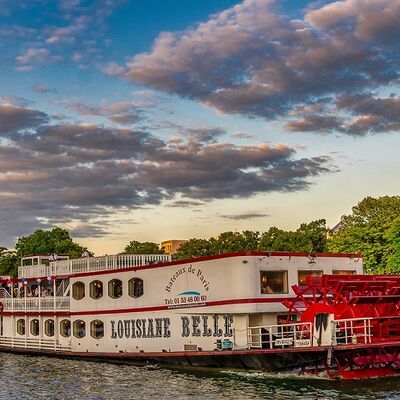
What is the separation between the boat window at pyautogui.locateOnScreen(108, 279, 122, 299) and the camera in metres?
30.5

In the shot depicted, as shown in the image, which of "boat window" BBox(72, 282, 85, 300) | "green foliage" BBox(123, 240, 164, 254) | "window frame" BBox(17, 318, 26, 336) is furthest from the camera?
"green foliage" BBox(123, 240, 164, 254)

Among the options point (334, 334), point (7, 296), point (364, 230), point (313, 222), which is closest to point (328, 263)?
point (334, 334)

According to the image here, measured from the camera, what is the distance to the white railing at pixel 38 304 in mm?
33281

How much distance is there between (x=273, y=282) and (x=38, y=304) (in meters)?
13.8

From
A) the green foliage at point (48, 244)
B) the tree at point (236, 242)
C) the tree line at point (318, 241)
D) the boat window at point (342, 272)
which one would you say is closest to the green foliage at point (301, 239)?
the tree line at point (318, 241)

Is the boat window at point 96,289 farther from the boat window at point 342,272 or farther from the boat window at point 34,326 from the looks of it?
the boat window at point 342,272

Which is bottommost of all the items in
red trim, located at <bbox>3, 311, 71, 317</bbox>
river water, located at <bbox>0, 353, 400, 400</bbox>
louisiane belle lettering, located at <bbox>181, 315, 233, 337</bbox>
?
river water, located at <bbox>0, 353, 400, 400</bbox>

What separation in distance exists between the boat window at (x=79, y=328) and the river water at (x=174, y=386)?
4.16 metres

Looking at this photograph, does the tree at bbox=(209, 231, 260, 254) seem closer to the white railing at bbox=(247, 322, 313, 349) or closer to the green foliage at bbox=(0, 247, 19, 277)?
the green foliage at bbox=(0, 247, 19, 277)

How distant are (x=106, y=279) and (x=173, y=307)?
4.39 metres

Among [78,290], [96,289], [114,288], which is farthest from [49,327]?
[114,288]

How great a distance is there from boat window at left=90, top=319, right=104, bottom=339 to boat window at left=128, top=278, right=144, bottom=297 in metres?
2.47

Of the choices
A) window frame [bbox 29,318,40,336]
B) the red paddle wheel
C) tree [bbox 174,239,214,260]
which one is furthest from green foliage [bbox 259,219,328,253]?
the red paddle wheel

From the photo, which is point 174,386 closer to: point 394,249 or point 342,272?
point 342,272
